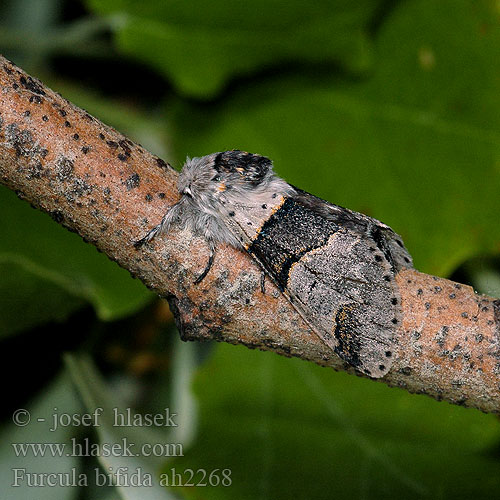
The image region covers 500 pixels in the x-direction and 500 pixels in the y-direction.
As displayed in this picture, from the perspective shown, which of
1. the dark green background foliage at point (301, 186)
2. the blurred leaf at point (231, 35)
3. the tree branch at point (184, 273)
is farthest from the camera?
the blurred leaf at point (231, 35)

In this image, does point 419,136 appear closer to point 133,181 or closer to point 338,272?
point 338,272

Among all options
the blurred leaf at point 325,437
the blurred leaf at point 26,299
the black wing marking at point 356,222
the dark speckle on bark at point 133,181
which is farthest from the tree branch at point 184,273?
the blurred leaf at point 325,437

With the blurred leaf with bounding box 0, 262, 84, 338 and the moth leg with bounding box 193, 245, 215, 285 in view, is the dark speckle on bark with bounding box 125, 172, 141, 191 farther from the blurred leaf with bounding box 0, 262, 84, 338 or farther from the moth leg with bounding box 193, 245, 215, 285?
the blurred leaf with bounding box 0, 262, 84, 338

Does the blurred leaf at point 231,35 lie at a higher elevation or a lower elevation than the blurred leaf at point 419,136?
higher

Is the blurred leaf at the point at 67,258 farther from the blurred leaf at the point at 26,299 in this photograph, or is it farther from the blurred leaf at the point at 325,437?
the blurred leaf at the point at 325,437

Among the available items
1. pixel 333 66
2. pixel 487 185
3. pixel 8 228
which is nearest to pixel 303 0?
pixel 333 66

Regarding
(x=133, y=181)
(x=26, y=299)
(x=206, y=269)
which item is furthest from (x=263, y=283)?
(x=26, y=299)

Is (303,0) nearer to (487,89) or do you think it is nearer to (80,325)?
(487,89)
